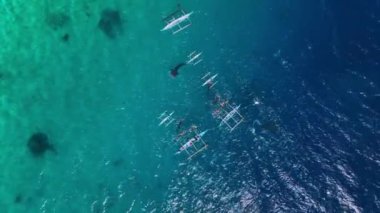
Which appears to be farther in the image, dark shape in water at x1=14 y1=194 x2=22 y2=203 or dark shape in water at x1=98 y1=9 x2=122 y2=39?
dark shape in water at x1=98 y1=9 x2=122 y2=39

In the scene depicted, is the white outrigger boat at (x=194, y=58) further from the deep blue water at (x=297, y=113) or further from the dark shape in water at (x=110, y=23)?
the dark shape in water at (x=110, y=23)

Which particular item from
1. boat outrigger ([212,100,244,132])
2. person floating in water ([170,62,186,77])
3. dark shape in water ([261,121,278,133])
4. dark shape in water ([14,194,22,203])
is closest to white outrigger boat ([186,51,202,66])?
person floating in water ([170,62,186,77])

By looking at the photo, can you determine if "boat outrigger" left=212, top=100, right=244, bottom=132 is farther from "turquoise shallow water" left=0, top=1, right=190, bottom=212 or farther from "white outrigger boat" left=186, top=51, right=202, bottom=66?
"turquoise shallow water" left=0, top=1, right=190, bottom=212

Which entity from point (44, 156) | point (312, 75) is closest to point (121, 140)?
point (44, 156)

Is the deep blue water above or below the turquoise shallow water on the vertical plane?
below

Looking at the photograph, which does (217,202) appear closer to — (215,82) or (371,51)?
(215,82)

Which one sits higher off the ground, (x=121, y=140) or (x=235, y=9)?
(x=235, y=9)
